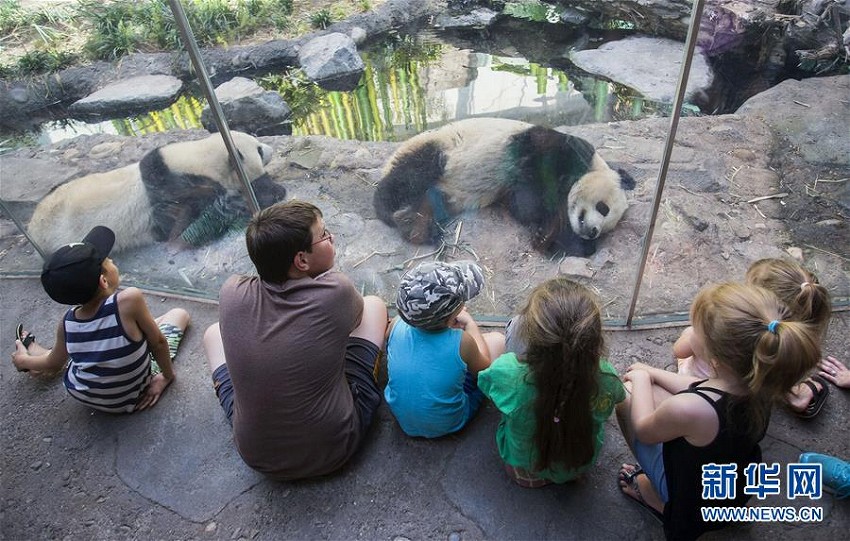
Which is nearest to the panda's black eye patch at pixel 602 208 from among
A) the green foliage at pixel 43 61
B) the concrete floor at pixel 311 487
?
the concrete floor at pixel 311 487

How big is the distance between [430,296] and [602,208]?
1.24m

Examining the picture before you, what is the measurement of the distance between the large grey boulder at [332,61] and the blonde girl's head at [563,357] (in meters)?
1.97

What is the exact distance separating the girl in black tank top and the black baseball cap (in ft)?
6.51

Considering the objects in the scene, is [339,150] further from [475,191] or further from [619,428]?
[619,428]

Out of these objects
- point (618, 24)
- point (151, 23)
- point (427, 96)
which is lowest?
point (427, 96)

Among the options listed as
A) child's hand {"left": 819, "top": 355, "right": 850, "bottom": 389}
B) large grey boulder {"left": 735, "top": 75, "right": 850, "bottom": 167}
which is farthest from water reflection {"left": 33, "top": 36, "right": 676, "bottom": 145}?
child's hand {"left": 819, "top": 355, "right": 850, "bottom": 389}

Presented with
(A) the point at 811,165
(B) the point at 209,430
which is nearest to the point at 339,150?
(B) the point at 209,430

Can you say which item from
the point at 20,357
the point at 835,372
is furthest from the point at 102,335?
the point at 835,372

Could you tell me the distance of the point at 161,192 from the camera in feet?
8.73

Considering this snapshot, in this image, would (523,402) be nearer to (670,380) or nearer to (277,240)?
(670,380)

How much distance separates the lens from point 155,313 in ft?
9.22

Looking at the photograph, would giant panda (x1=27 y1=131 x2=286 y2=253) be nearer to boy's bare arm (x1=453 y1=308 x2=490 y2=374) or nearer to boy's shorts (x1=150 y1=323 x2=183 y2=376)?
boy's shorts (x1=150 y1=323 x2=183 y2=376)

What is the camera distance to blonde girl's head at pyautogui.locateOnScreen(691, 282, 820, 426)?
1.26 meters

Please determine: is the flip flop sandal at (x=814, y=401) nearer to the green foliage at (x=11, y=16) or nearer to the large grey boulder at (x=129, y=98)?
the large grey boulder at (x=129, y=98)
